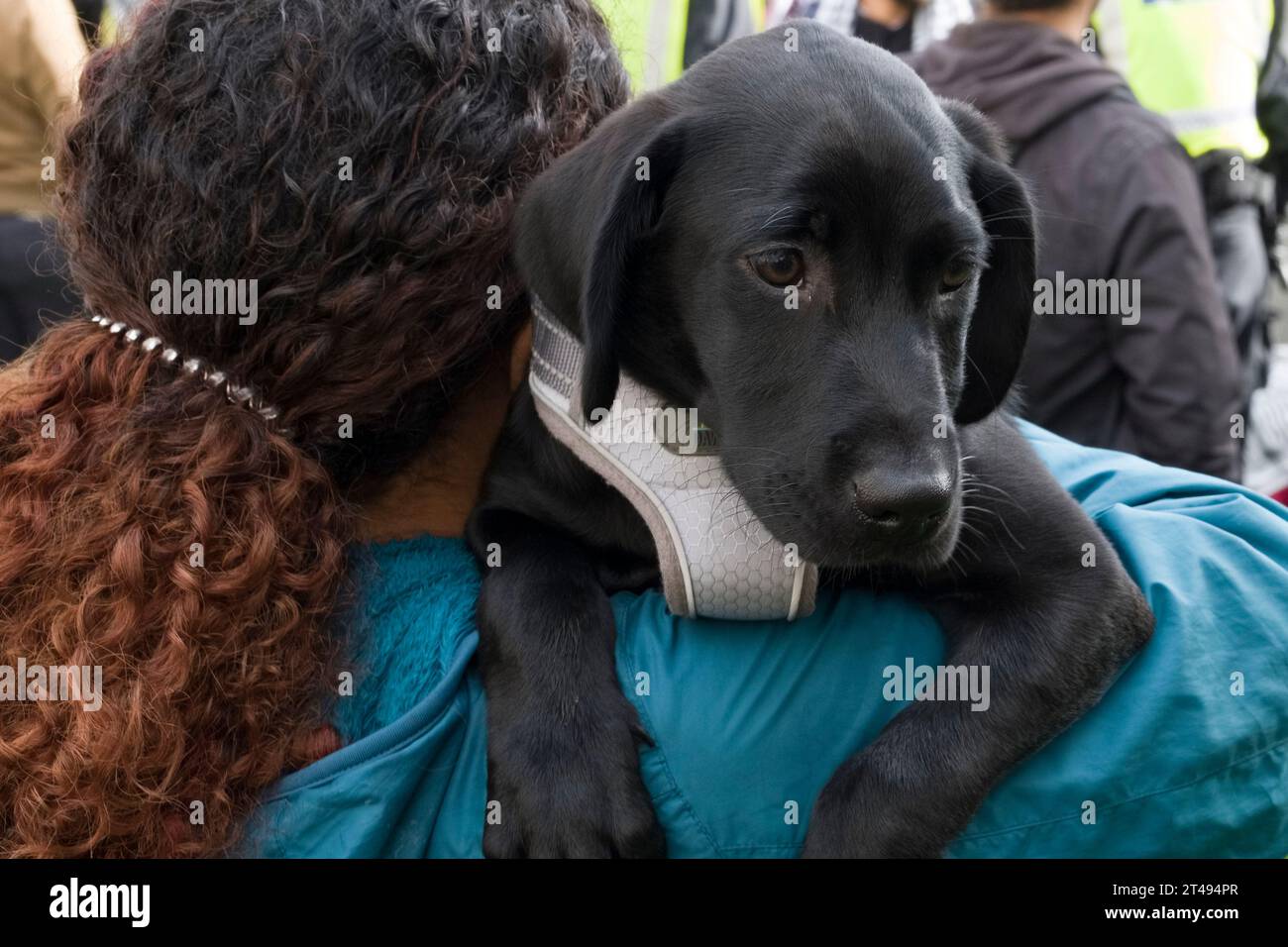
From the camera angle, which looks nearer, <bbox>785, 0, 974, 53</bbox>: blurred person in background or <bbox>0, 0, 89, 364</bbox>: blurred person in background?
<bbox>0, 0, 89, 364</bbox>: blurred person in background

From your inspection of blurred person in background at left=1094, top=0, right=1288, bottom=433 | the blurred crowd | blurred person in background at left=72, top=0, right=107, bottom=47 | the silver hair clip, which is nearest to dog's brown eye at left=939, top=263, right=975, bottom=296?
the silver hair clip

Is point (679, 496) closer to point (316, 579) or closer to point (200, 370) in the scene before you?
point (316, 579)

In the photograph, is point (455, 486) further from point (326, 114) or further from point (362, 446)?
point (326, 114)

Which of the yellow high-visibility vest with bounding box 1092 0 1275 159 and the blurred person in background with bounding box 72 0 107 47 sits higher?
the blurred person in background with bounding box 72 0 107 47

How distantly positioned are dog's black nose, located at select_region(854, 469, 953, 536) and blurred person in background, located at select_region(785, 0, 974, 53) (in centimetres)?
351

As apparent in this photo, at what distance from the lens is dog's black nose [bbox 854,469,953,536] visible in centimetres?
158

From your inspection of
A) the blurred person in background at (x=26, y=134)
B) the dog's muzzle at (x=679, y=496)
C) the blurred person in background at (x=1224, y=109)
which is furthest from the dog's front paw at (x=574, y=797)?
the blurred person in background at (x=1224, y=109)

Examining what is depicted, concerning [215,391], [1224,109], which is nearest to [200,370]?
[215,391]

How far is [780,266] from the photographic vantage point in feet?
5.69

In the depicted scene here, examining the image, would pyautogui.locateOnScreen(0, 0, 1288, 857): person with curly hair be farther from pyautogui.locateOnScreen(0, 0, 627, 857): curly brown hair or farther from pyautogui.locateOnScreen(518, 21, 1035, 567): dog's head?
pyautogui.locateOnScreen(518, 21, 1035, 567): dog's head

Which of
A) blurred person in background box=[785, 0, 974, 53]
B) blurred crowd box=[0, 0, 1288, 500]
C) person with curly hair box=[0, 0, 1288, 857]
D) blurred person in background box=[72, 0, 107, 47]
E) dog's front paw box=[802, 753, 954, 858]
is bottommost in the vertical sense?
dog's front paw box=[802, 753, 954, 858]

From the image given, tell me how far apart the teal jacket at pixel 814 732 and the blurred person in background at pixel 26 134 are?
1915 mm

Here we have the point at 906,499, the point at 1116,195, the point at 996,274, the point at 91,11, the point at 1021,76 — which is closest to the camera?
the point at 906,499

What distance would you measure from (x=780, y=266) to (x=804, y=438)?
230mm
